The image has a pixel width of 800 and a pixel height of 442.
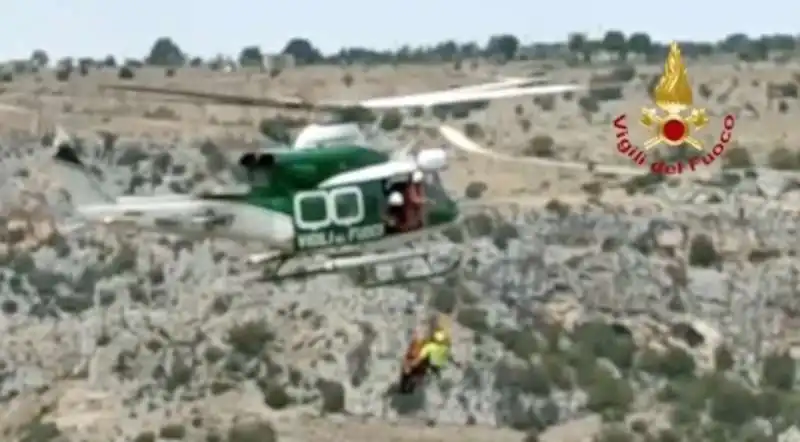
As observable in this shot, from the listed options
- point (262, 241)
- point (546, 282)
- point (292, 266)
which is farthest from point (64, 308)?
point (262, 241)

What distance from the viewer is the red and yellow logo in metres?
43.3

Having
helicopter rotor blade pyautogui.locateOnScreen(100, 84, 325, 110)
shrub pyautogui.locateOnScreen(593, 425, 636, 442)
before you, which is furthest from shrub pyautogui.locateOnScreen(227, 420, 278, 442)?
helicopter rotor blade pyautogui.locateOnScreen(100, 84, 325, 110)

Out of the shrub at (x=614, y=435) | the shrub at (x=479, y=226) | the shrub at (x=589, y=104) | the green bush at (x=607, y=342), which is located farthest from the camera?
the shrub at (x=589, y=104)

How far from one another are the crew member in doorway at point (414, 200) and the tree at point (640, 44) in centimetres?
8357

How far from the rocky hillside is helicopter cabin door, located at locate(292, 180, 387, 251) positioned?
1251cm

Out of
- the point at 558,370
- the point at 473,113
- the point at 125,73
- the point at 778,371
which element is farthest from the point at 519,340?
the point at 125,73

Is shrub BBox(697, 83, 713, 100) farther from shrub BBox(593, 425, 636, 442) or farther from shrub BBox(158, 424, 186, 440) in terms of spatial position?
shrub BBox(158, 424, 186, 440)

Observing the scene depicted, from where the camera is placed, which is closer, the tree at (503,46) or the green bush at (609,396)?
the green bush at (609,396)

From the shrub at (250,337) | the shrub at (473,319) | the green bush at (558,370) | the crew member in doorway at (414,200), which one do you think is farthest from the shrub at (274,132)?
the crew member in doorway at (414,200)

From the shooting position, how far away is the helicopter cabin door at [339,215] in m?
32.6

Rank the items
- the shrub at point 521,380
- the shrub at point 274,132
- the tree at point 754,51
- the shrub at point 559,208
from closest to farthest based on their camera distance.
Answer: the shrub at point 521,380 → the shrub at point 274,132 → the shrub at point 559,208 → the tree at point 754,51

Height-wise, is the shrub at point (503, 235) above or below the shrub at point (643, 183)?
above

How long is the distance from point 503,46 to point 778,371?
69581mm

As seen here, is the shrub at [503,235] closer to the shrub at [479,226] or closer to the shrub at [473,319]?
the shrub at [479,226]
